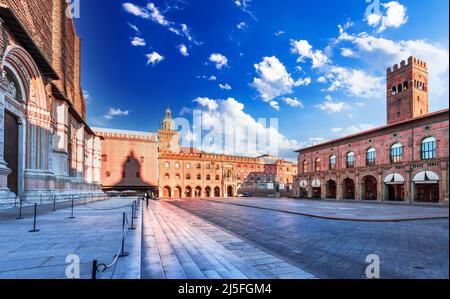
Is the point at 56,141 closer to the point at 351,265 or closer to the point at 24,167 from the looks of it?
the point at 24,167

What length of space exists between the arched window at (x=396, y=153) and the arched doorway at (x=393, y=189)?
2164 mm

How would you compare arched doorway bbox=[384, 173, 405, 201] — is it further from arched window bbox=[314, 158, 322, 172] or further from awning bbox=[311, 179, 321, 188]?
arched window bbox=[314, 158, 322, 172]

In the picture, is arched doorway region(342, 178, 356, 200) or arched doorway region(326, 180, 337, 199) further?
arched doorway region(326, 180, 337, 199)

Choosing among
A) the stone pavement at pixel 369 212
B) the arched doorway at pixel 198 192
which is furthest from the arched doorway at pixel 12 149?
the arched doorway at pixel 198 192

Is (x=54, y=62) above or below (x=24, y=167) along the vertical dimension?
above

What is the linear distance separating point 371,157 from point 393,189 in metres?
5.62

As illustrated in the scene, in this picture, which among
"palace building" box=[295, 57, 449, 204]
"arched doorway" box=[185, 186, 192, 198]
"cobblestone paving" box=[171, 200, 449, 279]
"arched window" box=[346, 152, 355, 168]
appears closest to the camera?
"cobblestone paving" box=[171, 200, 449, 279]

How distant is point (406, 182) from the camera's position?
29.5 m

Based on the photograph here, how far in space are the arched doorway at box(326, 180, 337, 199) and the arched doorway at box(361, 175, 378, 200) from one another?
19.3 ft

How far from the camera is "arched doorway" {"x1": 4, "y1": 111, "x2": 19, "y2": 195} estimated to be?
15.4 meters

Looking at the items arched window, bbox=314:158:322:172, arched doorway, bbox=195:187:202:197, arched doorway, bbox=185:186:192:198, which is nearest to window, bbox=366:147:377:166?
arched window, bbox=314:158:322:172
